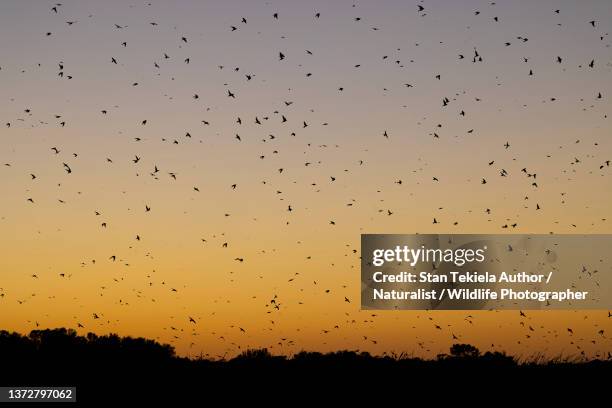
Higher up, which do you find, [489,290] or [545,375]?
[489,290]

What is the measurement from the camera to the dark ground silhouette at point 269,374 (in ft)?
63.5

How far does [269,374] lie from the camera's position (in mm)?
20344

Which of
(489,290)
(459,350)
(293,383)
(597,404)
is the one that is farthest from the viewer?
(459,350)

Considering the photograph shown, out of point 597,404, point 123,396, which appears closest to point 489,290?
point 597,404

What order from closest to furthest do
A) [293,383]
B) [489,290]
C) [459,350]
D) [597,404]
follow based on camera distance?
1. [597,404]
2. [293,383]
3. [489,290]
4. [459,350]

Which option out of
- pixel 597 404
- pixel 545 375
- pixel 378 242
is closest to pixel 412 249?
pixel 378 242

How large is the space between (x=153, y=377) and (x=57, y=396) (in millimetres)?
2217

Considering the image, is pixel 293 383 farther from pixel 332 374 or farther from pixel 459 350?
pixel 459 350

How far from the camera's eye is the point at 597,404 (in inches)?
724

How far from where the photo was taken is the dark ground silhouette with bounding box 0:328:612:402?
19.3m

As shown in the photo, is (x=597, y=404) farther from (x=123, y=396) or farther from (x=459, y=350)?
(x=459, y=350)

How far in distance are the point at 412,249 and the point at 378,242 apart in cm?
127

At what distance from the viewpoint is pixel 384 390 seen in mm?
19312

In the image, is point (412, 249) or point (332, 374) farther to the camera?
point (412, 249)
